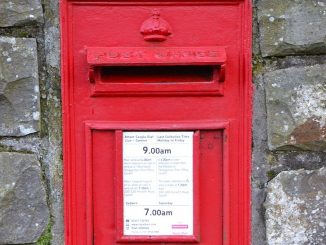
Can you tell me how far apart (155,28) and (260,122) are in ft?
1.45

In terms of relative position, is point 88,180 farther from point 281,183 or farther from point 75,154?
point 281,183

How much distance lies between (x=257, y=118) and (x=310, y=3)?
386 millimetres

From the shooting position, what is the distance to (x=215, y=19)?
62.7 inches

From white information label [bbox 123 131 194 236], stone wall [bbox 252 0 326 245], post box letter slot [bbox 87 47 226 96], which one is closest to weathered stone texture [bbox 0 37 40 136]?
post box letter slot [bbox 87 47 226 96]

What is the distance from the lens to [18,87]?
1588 millimetres

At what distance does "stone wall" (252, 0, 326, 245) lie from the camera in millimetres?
1600

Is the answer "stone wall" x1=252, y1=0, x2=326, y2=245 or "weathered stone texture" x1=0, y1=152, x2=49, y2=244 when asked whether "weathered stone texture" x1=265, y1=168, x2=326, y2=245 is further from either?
"weathered stone texture" x1=0, y1=152, x2=49, y2=244

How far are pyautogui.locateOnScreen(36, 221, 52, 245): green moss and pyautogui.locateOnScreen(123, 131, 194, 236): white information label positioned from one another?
0.25 m

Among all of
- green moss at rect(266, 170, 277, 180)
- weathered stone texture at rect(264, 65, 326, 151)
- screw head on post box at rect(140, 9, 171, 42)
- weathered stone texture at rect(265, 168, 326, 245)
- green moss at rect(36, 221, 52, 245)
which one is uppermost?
screw head on post box at rect(140, 9, 171, 42)

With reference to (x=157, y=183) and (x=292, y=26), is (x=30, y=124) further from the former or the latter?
(x=292, y=26)

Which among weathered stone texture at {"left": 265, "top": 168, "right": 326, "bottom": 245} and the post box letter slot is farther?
weathered stone texture at {"left": 265, "top": 168, "right": 326, "bottom": 245}

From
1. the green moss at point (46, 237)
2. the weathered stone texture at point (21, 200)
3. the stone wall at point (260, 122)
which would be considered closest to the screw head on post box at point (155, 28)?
the stone wall at point (260, 122)

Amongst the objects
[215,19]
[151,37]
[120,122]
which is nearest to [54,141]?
[120,122]

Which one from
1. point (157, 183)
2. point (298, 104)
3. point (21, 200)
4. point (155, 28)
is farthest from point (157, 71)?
point (21, 200)
